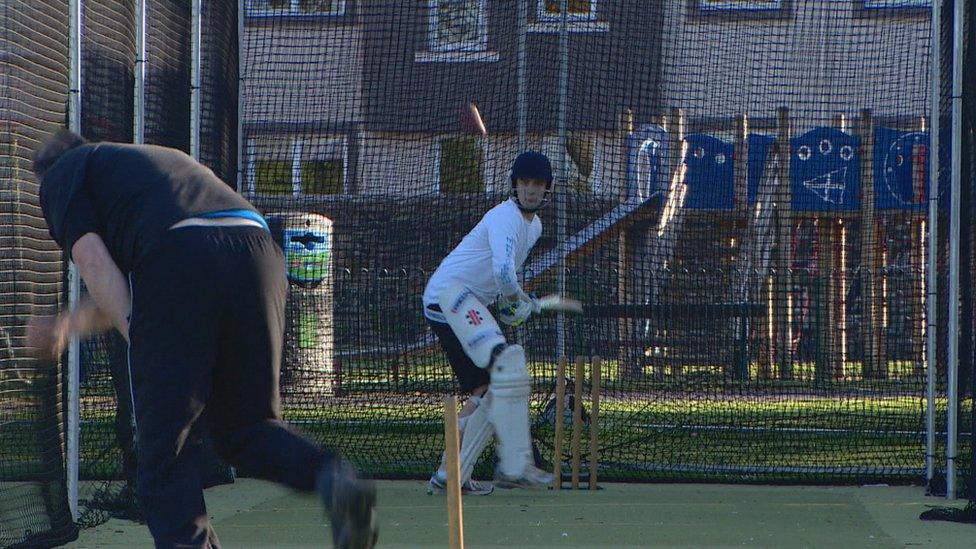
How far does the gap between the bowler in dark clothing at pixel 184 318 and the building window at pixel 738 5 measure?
7.07 metres

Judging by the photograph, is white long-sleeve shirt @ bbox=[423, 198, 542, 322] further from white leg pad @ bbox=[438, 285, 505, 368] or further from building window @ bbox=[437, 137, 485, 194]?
building window @ bbox=[437, 137, 485, 194]

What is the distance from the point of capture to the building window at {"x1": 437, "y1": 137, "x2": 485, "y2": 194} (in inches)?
Result: 402

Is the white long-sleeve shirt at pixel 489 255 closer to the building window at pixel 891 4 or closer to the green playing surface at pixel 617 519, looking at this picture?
the green playing surface at pixel 617 519

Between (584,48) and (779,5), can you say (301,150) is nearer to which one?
(584,48)

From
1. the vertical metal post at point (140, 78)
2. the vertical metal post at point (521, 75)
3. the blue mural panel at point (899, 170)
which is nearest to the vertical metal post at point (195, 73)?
the vertical metal post at point (140, 78)

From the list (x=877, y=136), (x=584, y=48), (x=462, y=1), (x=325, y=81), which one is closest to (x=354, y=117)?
(x=325, y=81)

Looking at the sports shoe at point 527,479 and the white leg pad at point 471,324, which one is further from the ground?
the white leg pad at point 471,324

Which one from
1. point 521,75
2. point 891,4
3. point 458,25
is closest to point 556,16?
point 521,75

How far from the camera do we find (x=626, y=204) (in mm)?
11250

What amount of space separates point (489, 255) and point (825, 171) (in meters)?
5.49

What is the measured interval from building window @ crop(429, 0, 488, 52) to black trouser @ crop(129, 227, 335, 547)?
6.47 meters

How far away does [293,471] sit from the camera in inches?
150

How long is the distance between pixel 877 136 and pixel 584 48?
258 cm

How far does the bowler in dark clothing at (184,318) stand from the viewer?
12.0 ft
